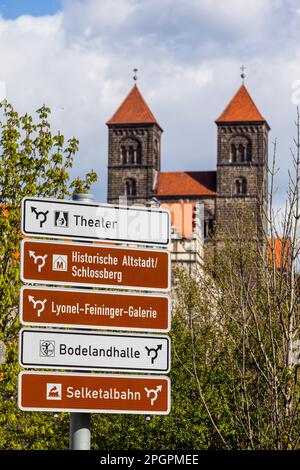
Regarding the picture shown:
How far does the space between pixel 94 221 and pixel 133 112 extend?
129 metres

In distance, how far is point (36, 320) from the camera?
21.0 feet

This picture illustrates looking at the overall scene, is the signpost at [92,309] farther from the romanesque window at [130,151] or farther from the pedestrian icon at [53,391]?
the romanesque window at [130,151]

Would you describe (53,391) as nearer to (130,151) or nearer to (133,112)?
(130,151)

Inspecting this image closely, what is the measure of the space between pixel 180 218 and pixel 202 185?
22.7 metres

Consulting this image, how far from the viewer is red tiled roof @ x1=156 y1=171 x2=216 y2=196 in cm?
12938

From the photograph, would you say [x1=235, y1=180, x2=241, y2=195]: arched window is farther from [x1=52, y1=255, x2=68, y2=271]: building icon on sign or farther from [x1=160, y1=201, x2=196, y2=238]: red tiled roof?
[x1=52, y1=255, x2=68, y2=271]: building icon on sign

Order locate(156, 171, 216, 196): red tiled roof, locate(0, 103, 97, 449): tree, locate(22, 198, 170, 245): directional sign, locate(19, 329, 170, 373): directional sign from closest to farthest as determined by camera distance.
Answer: locate(19, 329, 170, 373): directional sign
locate(22, 198, 170, 245): directional sign
locate(0, 103, 97, 449): tree
locate(156, 171, 216, 196): red tiled roof

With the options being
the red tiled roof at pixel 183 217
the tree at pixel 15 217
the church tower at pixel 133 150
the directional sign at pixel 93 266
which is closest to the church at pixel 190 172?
the church tower at pixel 133 150

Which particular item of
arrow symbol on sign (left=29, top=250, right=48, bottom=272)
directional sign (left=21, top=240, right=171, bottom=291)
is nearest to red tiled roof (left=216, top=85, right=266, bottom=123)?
directional sign (left=21, top=240, right=171, bottom=291)

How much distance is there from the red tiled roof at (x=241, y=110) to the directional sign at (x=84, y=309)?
12508cm

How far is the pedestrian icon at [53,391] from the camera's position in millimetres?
6301

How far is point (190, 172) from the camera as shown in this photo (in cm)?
13438

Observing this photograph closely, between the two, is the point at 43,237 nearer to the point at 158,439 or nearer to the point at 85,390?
the point at 85,390

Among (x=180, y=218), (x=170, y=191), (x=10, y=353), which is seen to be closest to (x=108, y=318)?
(x=10, y=353)
